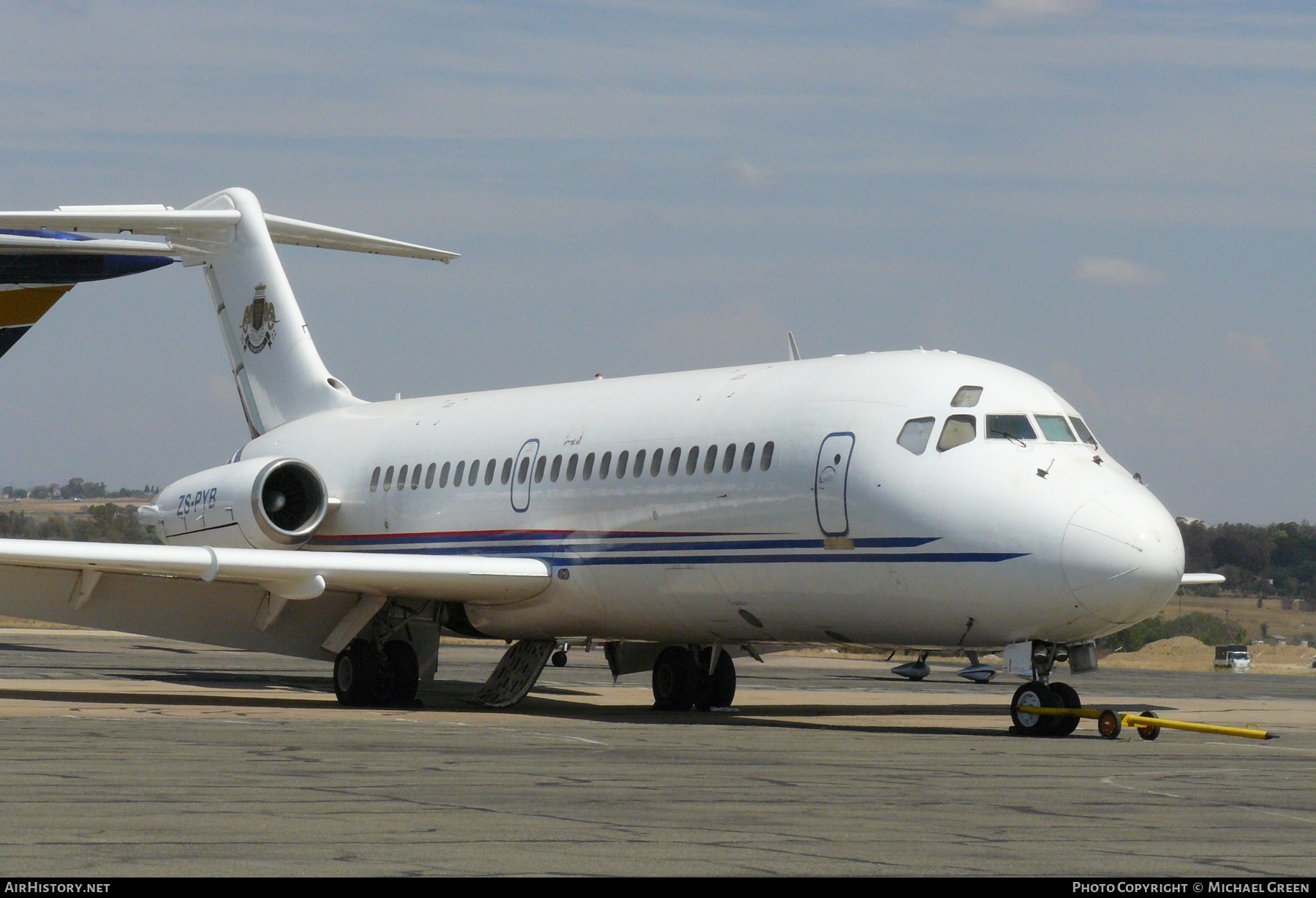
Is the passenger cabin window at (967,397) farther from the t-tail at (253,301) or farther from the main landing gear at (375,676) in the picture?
the t-tail at (253,301)

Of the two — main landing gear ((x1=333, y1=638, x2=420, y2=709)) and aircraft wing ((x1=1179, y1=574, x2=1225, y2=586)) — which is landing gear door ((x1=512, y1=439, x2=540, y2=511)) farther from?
aircraft wing ((x1=1179, y1=574, x2=1225, y2=586))

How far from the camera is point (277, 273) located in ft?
95.5

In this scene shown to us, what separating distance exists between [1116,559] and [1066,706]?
1596 mm

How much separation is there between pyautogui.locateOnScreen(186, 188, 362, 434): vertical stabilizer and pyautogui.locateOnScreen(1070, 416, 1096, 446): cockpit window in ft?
43.5

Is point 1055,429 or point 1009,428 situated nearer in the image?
point 1009,428

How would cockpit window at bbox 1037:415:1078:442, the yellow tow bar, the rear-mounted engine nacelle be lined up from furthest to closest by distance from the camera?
the rear-mounted engine nacelle → cockpit window at bbox 1037:415:1078:442 → the yellow tow bar

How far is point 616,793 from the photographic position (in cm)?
1165

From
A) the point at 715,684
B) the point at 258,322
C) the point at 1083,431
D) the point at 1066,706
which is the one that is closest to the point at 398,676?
the point at 715,684

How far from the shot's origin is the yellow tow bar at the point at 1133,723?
16922 millimetres

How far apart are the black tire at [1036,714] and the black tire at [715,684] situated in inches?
232

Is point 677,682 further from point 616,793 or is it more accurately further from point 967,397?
point 616,793

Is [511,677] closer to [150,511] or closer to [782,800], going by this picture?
[150,511]

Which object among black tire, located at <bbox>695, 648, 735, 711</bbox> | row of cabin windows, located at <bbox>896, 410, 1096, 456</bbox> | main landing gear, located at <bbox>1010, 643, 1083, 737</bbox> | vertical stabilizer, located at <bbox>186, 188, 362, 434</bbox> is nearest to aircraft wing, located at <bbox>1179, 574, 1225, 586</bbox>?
black tire, located at <bbox>695, 648, 735, 711</bbox>

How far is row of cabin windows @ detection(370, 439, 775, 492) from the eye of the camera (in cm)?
1972
